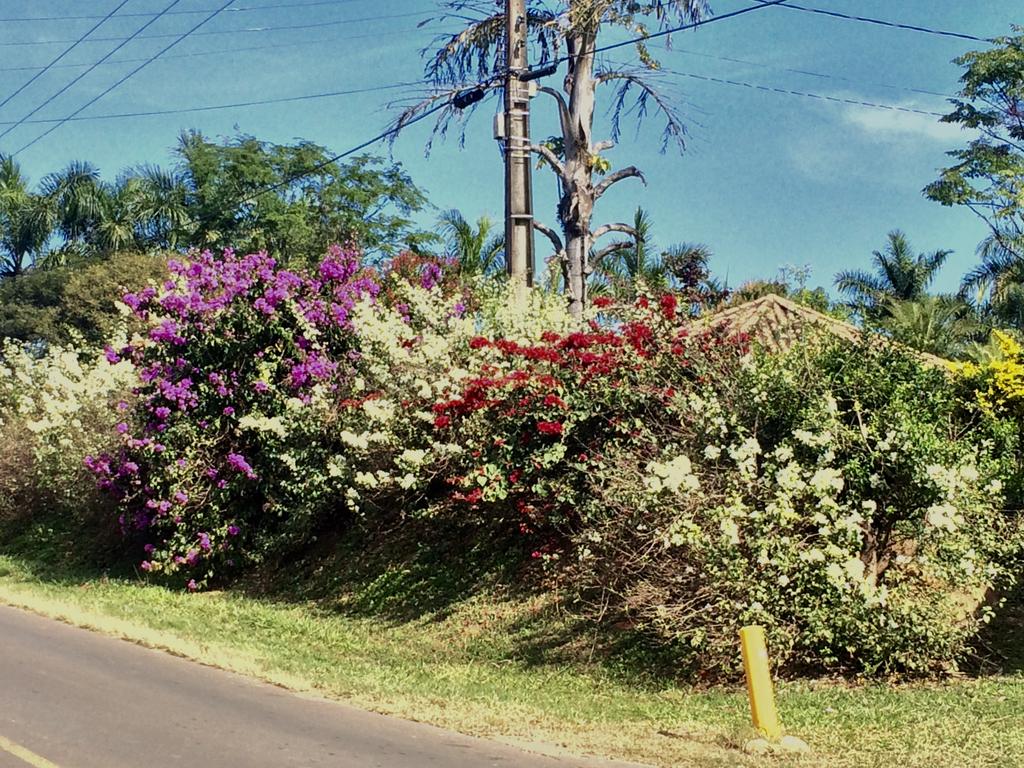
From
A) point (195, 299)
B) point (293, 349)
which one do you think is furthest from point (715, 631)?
point (195, 299)

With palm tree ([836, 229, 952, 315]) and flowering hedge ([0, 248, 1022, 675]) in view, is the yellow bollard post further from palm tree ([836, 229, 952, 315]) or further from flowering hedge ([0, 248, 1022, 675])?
palm tree ([836, 229, 952, 315])

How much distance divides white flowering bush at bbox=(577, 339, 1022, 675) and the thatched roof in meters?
0.92

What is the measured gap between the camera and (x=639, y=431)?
1215cm

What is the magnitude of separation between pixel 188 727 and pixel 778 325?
8286 mm

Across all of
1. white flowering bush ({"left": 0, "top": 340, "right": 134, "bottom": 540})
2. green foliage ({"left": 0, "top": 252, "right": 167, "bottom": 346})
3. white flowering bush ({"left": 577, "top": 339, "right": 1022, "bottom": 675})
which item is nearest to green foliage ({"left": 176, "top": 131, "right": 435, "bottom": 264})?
green foliage ({"left": 0, "top": 252, "right": 167, "bottom": 346})

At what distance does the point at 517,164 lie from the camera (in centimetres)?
1698

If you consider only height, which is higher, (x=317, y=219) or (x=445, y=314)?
(x=317, y=219)

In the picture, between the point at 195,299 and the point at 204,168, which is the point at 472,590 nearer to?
the point at 195,299

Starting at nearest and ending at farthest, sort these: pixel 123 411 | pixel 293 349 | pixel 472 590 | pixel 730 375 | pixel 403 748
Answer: pixel 403 748 → pixel 730 375 → pixel 472 590 → pixel 293 349 → pixel 123 411

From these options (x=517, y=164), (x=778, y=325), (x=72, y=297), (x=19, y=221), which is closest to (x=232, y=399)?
(x=517, y=164)

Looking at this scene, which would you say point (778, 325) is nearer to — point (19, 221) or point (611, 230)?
point (611, 230)

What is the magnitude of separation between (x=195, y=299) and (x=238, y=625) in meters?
Result: 5.30

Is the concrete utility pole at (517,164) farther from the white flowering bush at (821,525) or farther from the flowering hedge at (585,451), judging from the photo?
the white flowering bush at (821,525)

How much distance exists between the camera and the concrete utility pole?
1684cm
